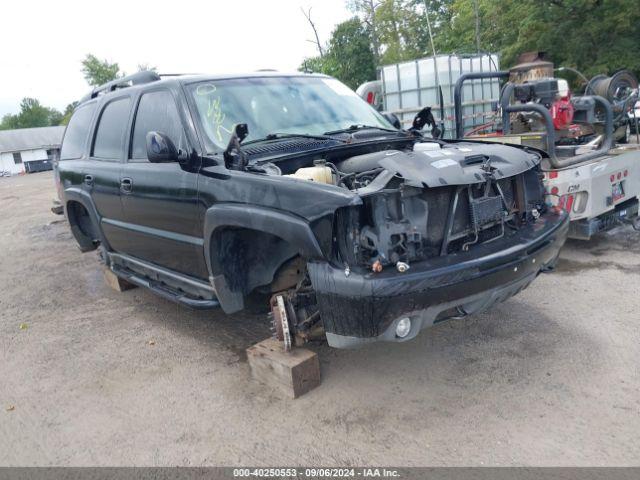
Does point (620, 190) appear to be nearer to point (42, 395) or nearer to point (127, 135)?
point (127, 135)

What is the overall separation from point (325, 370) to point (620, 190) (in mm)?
3967

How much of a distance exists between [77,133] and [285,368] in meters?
3.80

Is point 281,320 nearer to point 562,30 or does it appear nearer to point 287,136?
point 287,136

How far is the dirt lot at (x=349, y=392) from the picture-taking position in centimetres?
289

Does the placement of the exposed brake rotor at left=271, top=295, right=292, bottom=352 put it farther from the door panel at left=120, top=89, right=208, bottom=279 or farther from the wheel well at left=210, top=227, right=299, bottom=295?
the door panel at left=120, top=89, right=208, bottom=279

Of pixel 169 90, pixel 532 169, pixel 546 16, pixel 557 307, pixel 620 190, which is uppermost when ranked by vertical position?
pixel 546 16

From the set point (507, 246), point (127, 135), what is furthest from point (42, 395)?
point (507, 246)

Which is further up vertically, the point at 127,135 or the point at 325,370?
the point at 127,135

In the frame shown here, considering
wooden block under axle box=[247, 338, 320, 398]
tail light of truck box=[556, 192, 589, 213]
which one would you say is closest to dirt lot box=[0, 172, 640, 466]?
wooden block under axle box=[247, 338, 320, 398]

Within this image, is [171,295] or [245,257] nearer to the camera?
[245,257]

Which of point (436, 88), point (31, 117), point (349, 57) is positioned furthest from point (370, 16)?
point (31, 117)

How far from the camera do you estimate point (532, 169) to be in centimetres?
376

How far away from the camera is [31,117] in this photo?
8412 cm

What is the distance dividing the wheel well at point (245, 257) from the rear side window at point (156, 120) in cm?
77
